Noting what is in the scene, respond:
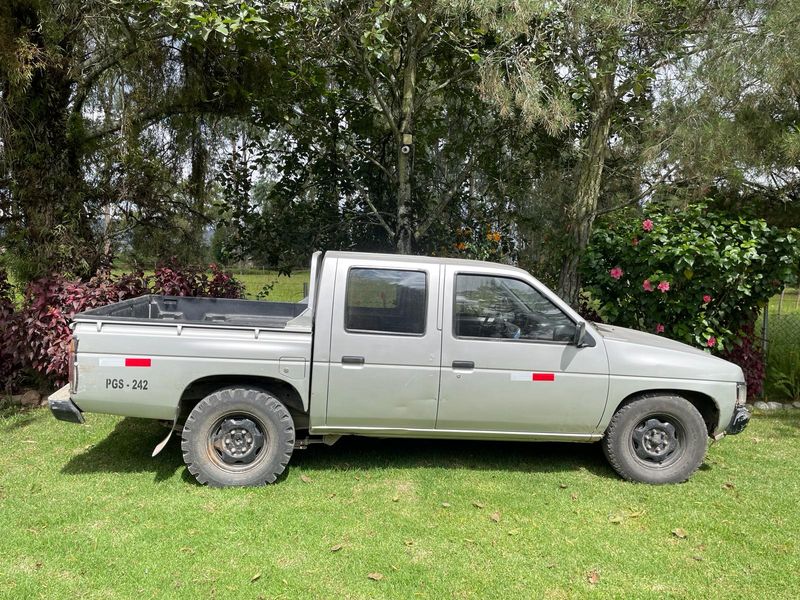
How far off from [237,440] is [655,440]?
3.26m

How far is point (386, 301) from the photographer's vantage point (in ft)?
14.5

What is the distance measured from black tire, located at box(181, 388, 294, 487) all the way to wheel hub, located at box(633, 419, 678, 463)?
2.72 m

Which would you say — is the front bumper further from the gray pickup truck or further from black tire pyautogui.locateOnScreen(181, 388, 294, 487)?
black tire pyautogui.locateOnScreen(181, 388, 294, 487)

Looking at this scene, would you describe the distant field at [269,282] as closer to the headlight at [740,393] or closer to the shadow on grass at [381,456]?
the shadow on grass at [381,456]

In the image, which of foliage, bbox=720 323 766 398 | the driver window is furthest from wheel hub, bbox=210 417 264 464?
foliage, bbox=720 323 766 398

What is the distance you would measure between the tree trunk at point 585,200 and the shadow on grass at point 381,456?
2554 millimetres

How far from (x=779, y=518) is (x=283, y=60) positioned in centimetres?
707

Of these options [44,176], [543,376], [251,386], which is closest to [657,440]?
[543,376]

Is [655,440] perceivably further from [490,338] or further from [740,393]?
[490,338]

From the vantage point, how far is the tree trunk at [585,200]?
7168mm

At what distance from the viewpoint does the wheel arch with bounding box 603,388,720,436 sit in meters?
4.59

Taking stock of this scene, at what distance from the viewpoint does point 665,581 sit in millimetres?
3373

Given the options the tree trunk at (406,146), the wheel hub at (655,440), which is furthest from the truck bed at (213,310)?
the wheel hub at (655,440)

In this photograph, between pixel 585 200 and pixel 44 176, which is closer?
pixel 44 176
